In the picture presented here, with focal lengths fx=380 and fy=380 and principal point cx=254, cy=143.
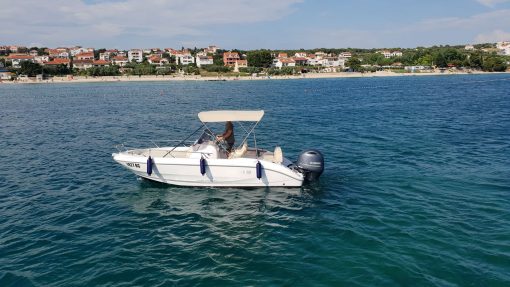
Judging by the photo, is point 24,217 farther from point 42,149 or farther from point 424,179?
point 424,179

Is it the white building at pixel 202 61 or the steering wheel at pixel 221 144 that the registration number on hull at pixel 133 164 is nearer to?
the steering wheel at pixel 221 144

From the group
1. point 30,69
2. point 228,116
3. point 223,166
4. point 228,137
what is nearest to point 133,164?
point 223,166

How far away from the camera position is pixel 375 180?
57.7 ft

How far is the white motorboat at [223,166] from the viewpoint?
1598 centimetres

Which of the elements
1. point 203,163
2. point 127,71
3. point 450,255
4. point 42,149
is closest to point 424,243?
point 450,255

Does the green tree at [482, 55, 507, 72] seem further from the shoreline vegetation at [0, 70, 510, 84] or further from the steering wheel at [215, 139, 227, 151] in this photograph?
the steering wheel at [215, 139, 227, 151]

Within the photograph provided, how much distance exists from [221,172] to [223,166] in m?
0.29

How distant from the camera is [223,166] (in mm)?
16031

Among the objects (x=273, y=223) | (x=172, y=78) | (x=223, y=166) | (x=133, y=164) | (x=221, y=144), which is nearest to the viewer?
(x=273, y=223)

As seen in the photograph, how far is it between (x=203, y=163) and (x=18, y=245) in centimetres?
705

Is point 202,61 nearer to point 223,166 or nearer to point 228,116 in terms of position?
point 228,116

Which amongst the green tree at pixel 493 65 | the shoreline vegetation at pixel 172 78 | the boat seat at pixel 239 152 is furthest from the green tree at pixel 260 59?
the boat seat at pixel 239 152

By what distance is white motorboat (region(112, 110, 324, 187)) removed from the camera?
1598cm

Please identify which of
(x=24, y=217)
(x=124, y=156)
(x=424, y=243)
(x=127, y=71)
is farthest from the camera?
(x=127, y=71)
